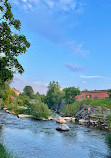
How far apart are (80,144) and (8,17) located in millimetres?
16799

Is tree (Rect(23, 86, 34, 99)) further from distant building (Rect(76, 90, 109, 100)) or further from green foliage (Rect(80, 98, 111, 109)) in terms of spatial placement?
green foliage (Rect(80, 98, 111, 109))

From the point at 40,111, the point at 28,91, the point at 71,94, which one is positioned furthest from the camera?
the point at 28,91

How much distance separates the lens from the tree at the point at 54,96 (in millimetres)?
79438

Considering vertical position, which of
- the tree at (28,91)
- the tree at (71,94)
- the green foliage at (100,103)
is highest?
the tree at (28,91)

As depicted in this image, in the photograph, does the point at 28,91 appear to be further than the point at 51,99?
Yes

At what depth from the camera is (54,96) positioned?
262 ft

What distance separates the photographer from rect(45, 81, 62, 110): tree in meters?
79.4

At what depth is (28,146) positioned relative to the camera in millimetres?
18094

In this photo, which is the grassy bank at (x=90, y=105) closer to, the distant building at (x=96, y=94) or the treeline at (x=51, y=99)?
the treeline at (x=51, y=99)

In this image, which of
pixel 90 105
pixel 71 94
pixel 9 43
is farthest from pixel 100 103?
pixel 9 43

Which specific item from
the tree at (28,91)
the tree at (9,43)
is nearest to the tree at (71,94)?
the tree at (9,43)

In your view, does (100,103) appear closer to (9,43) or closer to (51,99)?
(51,99)

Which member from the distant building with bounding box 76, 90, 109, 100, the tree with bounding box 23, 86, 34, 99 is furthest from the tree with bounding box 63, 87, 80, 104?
the tree with bounding box 23, 86, 34, 99

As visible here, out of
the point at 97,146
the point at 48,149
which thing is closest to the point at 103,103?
the point at 97,146
